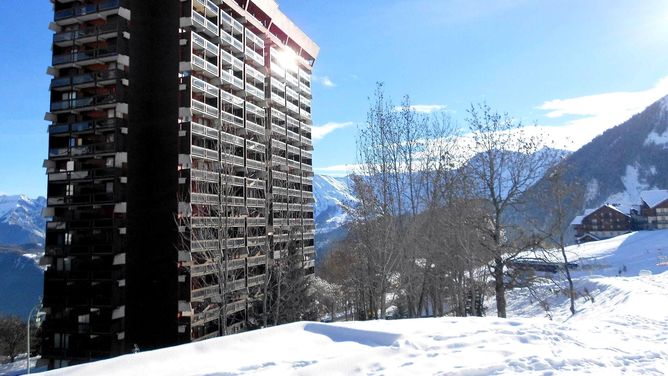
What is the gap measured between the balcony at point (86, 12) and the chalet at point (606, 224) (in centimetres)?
9277

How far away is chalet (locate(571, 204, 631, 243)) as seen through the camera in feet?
299

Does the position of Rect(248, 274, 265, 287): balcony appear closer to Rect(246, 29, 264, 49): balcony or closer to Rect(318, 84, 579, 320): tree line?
Rect(318, 84, 579, 320): tree line

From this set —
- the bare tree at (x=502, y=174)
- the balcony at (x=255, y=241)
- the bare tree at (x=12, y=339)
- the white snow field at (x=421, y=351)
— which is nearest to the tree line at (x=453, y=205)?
the bare tree at (x=502, y=174)

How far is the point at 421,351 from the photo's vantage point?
8.88 meters

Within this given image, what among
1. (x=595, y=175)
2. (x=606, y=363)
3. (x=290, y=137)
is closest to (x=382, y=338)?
(x=606, y=363)

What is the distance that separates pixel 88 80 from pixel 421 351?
3401 centimetres

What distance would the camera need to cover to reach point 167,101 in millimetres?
33219

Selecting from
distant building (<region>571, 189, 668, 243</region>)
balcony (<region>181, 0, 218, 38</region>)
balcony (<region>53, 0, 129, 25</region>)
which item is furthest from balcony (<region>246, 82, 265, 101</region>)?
distant building (<region>571, 189, 668, 243</region>)

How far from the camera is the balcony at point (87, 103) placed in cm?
3256

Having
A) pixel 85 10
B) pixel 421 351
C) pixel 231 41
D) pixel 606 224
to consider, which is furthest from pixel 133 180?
pixel 606 224

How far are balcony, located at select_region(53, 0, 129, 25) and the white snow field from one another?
3270 cm

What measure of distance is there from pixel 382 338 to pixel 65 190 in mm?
32583

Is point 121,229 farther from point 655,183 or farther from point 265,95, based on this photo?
point 655,183

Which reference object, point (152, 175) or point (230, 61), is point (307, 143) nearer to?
point (230, 61)
